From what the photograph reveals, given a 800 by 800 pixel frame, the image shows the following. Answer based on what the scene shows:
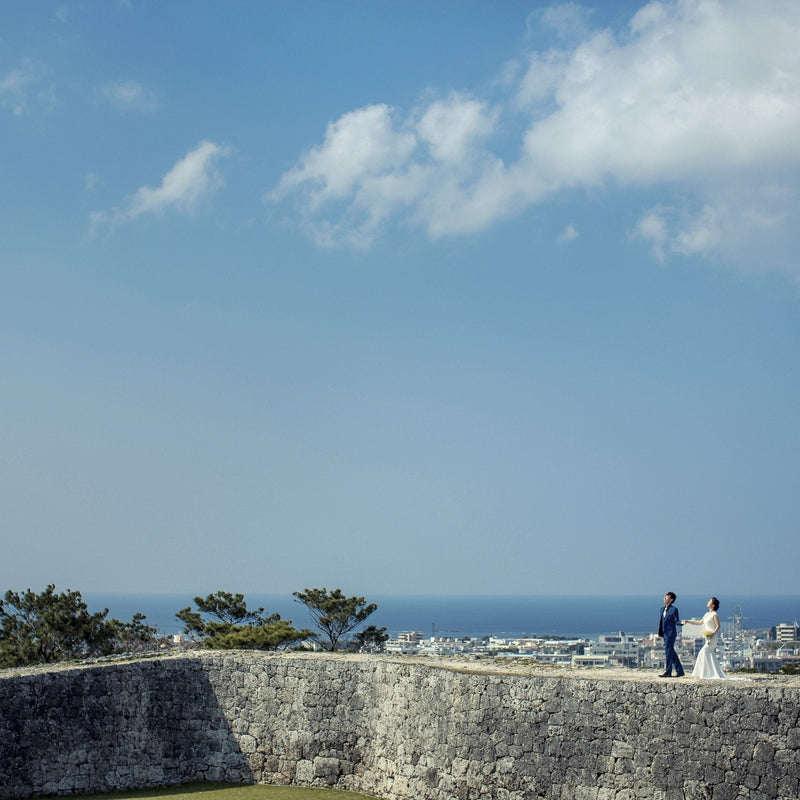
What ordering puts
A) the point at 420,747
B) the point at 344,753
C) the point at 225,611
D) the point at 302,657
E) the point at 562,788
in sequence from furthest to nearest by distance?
1. the point at 225,611
2. the point at 302,657
3. the point at 344,753
4. the point at 420,747
5. the point at 562,788

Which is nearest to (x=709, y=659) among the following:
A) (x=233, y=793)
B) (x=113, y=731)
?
(x=233, y=793)

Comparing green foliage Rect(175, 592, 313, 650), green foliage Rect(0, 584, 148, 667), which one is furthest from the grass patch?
green foliage Rect(0, 584, 148, 667)

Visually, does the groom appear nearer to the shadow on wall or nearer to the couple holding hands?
the couple holding hands

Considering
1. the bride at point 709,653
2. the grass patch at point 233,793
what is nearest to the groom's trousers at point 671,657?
the bride at point 709,653

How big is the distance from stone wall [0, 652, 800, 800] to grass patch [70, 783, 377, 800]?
331 mm

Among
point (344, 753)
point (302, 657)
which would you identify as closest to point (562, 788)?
point (344, 753)

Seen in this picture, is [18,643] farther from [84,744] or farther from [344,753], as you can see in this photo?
[344,753]

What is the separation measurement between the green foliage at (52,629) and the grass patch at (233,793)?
1265 centimetres

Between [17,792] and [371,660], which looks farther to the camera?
[371,660]

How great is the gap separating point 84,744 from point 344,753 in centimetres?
499

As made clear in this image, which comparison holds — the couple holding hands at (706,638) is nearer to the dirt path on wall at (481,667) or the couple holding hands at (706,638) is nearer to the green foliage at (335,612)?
the dirt path on wall at (481,667)

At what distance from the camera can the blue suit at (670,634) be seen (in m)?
15.5

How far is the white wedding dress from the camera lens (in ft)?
48.1

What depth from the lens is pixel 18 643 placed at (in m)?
28.9
